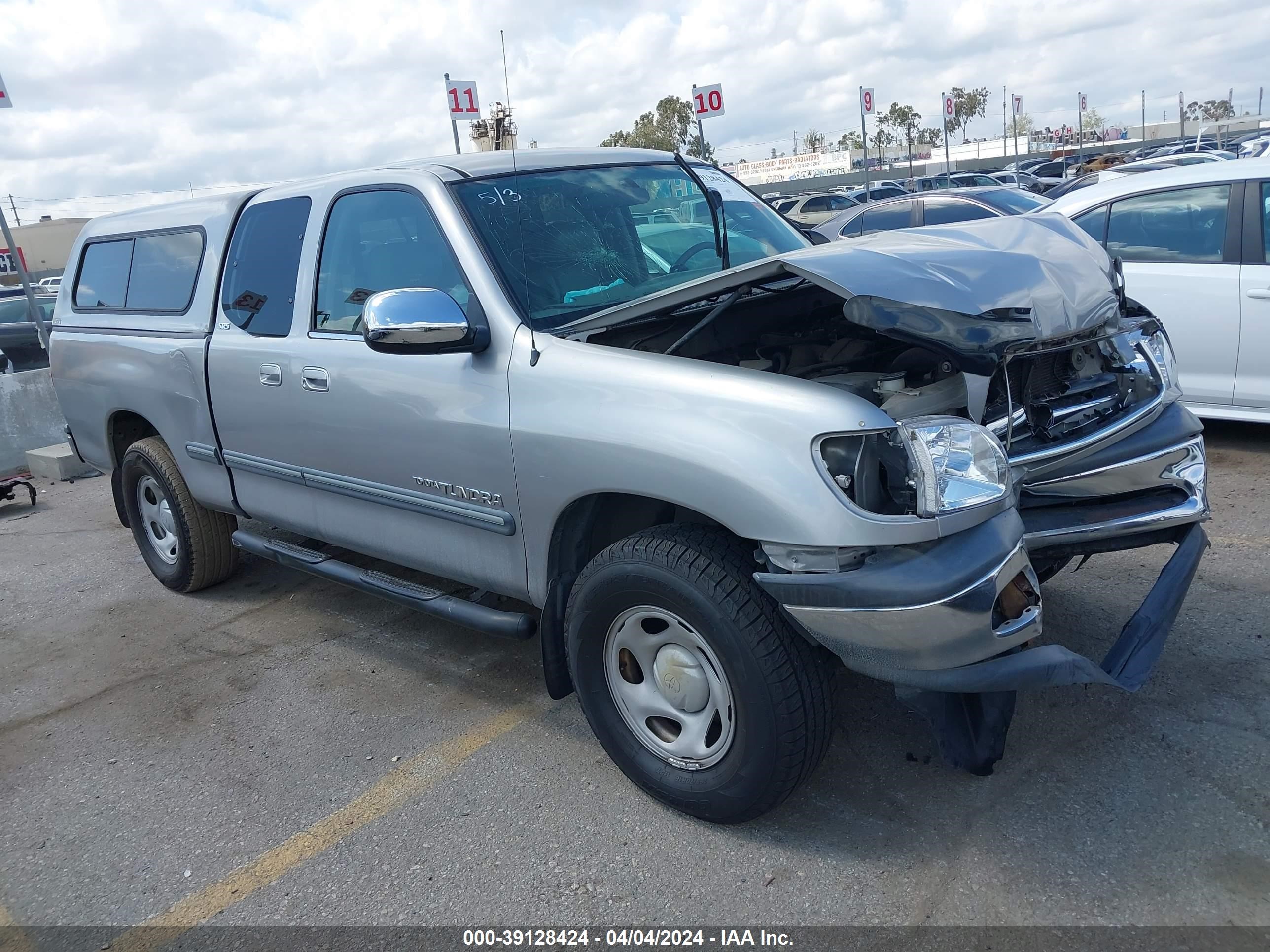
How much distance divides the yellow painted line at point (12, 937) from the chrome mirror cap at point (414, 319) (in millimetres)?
1931

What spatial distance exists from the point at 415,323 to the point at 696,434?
97cm

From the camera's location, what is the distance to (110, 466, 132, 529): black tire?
552 centimetres

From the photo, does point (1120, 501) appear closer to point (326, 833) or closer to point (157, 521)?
point (326, 833)

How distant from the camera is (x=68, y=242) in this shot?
61719 mm

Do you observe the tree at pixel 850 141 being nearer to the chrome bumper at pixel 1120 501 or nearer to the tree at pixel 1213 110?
the tree at pixel 1213 110

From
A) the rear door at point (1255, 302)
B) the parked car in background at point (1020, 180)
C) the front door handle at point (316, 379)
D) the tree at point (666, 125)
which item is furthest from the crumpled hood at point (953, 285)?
the tree at point (666, 125)

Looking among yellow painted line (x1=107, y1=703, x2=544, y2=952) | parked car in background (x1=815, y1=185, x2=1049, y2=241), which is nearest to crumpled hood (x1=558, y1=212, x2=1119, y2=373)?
yellow painted line (x1=107, y1=703, x2=544, y2=952)

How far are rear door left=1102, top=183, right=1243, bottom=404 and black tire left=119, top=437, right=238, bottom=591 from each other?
529 cm

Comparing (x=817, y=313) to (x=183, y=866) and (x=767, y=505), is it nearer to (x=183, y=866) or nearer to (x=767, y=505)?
(x=767, y=505)

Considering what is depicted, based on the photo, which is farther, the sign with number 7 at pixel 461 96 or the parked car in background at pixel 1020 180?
the parked car in background at pixel 1020 180

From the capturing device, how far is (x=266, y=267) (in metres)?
4.25

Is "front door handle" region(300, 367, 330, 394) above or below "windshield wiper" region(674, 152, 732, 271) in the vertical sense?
below

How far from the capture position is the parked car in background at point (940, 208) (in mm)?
10906

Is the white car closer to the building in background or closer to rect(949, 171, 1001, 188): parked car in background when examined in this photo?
rect(949, 171, 1001, 188): parked car in background
